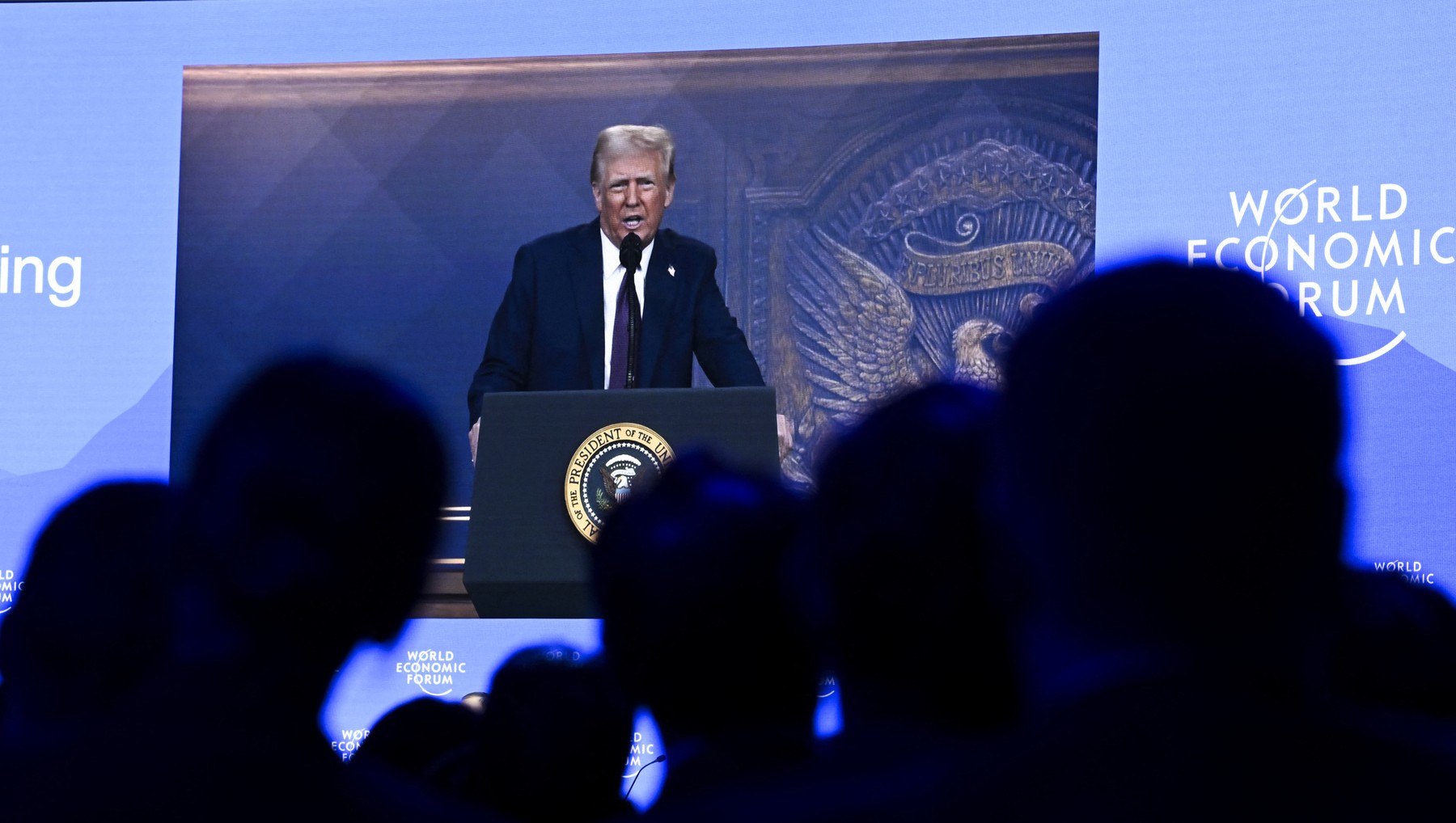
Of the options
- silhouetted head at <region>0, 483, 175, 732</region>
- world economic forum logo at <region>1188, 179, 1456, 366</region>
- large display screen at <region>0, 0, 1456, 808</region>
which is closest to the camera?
silhouetted head at <region>0, 483, 175, 732</region>

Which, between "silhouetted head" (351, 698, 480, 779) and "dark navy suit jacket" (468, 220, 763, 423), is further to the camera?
"dark navy suit jacket" (468, 220, 763, 423)

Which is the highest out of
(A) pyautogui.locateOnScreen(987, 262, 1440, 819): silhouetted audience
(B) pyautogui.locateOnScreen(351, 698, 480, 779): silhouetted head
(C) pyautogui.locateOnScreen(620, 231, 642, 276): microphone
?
(C) pyautogui.locateOnScreen(620, 231, 642, 276): microphone

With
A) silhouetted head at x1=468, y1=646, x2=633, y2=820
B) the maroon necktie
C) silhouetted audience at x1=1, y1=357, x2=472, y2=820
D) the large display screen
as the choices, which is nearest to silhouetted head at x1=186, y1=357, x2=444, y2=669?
silhouetted audience at x1=1, y1=357, x2=472, y2=820

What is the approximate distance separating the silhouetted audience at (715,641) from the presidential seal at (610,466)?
3.12 m

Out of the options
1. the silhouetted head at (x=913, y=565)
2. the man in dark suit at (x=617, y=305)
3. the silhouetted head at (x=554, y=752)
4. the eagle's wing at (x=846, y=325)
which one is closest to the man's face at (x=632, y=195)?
the man in dark suit at (x=617, y=305)

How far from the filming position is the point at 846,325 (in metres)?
6.40

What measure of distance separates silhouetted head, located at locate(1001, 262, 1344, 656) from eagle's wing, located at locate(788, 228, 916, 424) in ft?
17.7

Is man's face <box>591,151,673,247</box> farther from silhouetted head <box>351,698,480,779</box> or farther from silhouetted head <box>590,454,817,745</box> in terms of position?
silhouetted head <box>590,454,817,745</box>

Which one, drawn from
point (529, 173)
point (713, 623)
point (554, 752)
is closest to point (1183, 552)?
point (713, 623)

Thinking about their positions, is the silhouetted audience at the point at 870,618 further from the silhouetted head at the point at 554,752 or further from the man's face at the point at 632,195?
the man's face at the point at 632,195

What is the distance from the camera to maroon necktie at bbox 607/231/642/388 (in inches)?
247

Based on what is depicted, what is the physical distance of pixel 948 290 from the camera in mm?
6359

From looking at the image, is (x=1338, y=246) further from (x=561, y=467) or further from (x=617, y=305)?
(x=561, y=467)

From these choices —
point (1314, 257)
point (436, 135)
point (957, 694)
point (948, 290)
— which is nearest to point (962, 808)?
point (957, 694)
